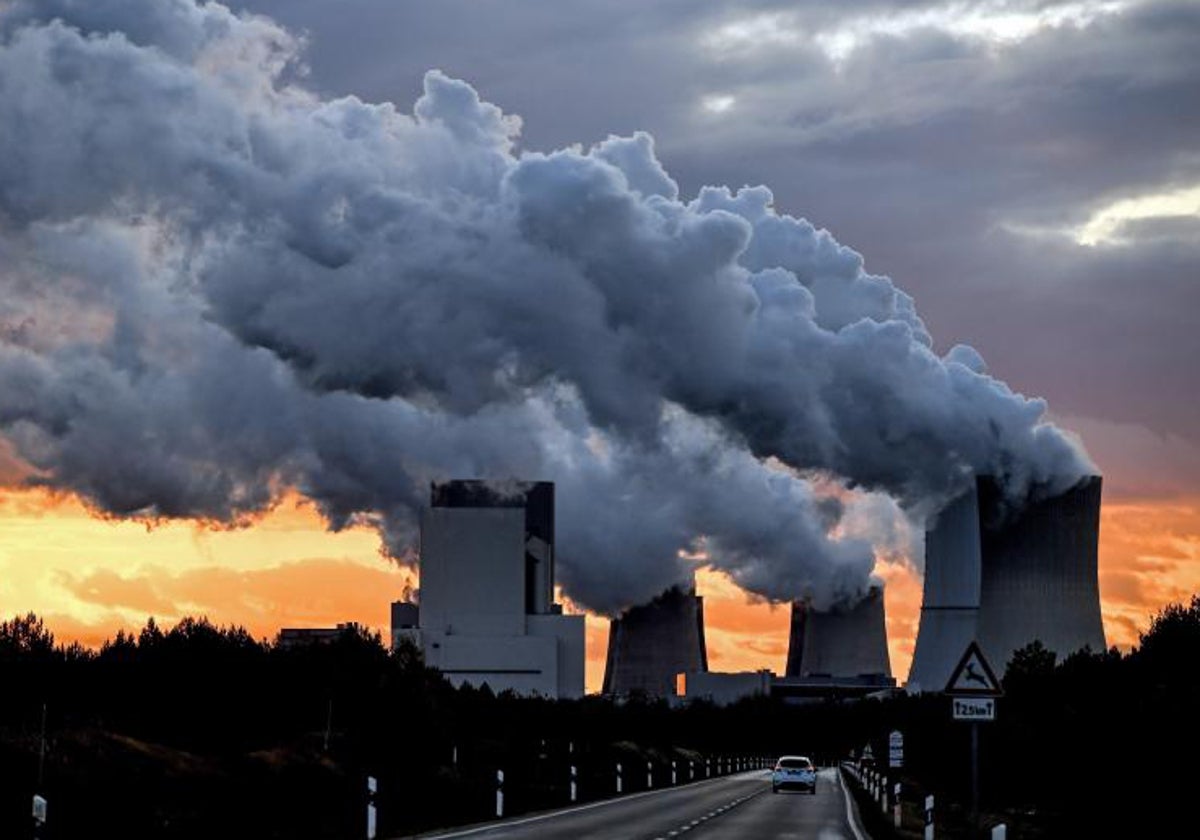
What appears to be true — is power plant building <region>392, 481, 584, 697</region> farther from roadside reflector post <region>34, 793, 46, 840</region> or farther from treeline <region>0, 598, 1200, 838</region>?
roadside reflector post <region>34, 793, 46, 840</region>

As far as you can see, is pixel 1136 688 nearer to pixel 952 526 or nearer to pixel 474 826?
pixel 474 826

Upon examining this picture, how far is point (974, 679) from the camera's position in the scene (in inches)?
847

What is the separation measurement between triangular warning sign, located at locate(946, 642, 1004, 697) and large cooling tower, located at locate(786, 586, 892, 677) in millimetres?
137167

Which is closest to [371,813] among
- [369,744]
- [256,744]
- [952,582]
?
[256,744]

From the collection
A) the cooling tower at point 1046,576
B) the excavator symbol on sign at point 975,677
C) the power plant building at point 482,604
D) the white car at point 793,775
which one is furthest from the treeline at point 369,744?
the power plant building at point 482,604

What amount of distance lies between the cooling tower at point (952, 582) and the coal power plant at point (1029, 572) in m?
0.07

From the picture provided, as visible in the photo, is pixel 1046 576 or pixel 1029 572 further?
pixel 1029 572

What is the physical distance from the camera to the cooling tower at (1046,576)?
291 ft

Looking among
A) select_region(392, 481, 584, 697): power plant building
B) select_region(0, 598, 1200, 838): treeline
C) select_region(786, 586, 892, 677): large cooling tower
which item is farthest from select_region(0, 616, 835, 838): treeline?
select_region(786, 586, 892, 677): large cooling tower

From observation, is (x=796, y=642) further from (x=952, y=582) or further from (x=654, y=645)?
(x=952, y=582)

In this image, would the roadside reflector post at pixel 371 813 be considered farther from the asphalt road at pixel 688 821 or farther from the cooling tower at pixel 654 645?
the cooling tower at pixel 654 645

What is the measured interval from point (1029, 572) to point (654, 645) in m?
58.6

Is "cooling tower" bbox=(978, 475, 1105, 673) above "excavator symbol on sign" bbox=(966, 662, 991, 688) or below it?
above

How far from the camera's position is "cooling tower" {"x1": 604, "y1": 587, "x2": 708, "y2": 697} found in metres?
143
